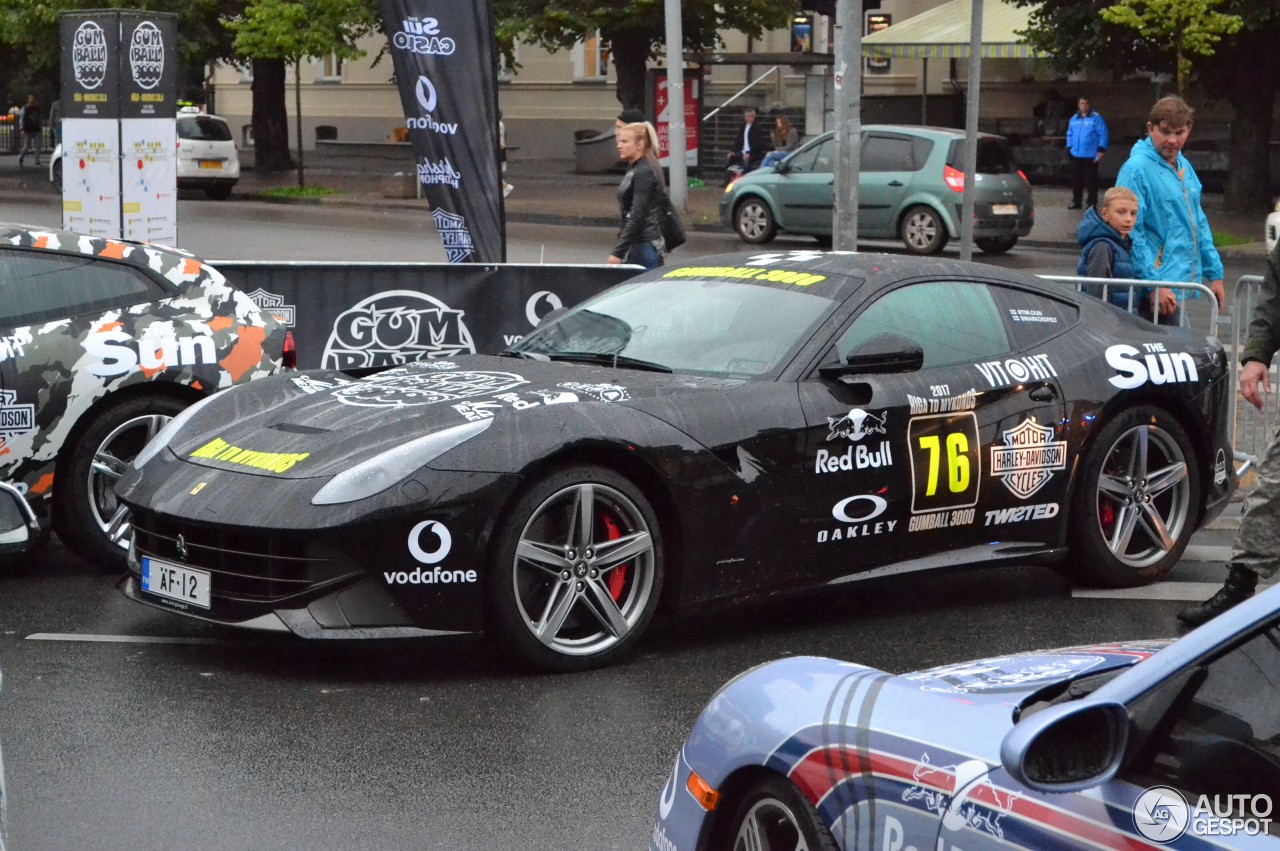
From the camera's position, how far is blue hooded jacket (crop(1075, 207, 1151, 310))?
9508 mm

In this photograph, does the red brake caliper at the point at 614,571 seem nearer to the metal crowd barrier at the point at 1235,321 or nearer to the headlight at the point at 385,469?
the headlight at the point at 385,469

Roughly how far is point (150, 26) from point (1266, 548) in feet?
39.7

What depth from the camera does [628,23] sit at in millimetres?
36812

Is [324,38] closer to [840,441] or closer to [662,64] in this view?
[662,64]

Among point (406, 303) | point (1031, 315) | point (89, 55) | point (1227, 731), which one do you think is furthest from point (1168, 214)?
point (89, 55)

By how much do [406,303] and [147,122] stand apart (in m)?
6.32

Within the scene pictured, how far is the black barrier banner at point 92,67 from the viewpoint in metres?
15.4

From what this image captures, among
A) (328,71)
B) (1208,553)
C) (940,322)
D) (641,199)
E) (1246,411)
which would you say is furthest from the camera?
(328,71)

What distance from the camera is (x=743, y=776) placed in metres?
3.49

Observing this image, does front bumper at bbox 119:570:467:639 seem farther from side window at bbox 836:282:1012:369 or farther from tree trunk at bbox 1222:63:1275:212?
tree trunk at bbox 1222:63:1275:212

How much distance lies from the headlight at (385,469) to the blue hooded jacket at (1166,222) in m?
4.85

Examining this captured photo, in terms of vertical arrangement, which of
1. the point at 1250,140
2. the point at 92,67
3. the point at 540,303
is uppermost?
the point at 92,67

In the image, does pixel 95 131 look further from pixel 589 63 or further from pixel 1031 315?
pixel 589 63

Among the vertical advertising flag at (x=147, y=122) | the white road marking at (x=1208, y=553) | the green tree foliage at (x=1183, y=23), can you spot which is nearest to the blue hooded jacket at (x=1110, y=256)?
the white road marking at (x=1208, y=553)
